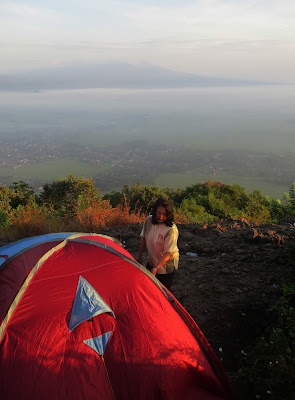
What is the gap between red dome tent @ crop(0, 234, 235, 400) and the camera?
2.47 meters

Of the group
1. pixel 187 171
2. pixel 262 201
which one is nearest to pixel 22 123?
pixel 187 171

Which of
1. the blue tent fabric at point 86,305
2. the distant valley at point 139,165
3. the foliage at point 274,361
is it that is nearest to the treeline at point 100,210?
the blue tent fabric at point 86,305

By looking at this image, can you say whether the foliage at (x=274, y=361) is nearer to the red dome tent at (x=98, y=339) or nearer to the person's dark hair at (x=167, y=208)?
the red dome tent at (x=98, y=339)

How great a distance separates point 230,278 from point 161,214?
79.3 inches

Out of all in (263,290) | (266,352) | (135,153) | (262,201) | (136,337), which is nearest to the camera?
(136,337)

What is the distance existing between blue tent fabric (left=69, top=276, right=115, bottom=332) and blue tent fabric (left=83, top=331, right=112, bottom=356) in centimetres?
19

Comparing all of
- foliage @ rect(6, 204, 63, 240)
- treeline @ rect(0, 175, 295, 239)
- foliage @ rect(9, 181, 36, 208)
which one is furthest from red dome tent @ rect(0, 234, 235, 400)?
foliage @ rect(9, 181, 36, 208)

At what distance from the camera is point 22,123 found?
188 m

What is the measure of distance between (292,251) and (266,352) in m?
2.06

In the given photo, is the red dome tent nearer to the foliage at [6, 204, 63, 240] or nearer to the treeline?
the foliage at [6, 204, 63, 240]

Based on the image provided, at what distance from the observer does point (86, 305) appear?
2.88 meters

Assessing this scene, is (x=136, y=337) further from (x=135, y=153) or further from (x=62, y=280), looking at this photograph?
(x=135, y=153)

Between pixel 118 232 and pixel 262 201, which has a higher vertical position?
pixel 118 232

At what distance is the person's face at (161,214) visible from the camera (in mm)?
3684
